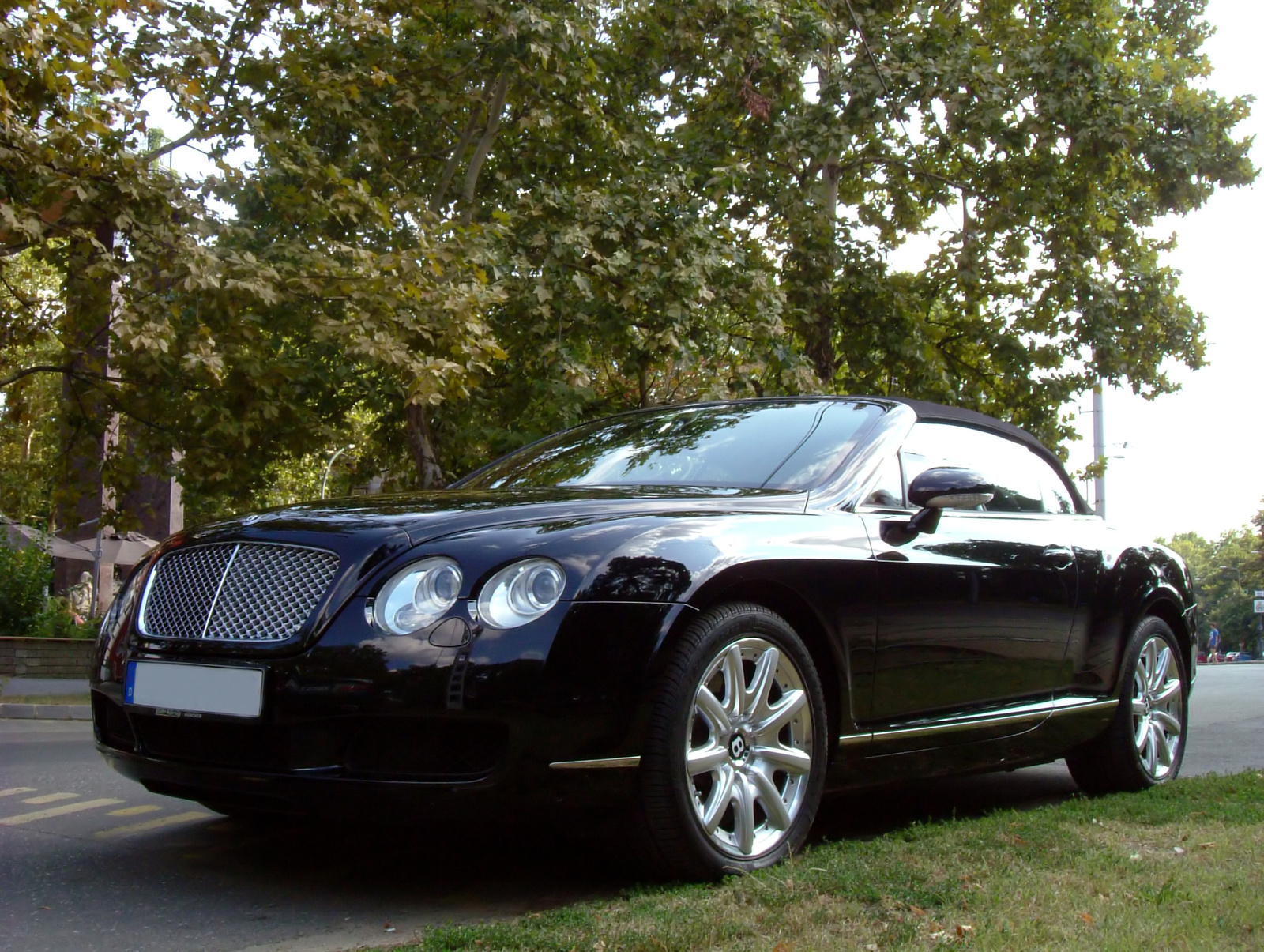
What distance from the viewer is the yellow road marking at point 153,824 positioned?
458cm

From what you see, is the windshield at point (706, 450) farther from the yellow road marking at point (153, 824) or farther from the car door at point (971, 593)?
the yellow road marking at point (153, 824)

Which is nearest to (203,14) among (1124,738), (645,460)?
(645,460)

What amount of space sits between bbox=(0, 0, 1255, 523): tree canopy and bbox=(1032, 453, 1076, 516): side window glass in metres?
6.85

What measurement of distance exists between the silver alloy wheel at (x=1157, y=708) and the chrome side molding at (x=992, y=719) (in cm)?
27

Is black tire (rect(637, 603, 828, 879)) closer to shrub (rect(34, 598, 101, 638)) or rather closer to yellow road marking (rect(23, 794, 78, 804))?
yellow road marking (rect(23, 794, 78, 804))

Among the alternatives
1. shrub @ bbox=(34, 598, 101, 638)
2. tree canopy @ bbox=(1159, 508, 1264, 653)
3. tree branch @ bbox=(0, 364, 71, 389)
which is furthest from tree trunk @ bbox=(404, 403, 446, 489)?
tree canopy @ bbox=(1159, 508, 1264, 653)

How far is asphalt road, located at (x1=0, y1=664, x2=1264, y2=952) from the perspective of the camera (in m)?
3.26

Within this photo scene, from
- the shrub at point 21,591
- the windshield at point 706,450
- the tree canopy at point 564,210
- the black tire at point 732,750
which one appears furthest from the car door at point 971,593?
the shrub at point 21,591

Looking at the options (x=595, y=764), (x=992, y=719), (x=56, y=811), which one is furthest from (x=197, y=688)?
(x=992, y=719)

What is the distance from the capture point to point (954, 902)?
326 cm

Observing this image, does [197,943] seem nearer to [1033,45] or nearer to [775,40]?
[775,40]

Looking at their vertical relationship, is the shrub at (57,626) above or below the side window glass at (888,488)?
below

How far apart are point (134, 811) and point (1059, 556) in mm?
3628

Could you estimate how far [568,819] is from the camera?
10.9 ft
